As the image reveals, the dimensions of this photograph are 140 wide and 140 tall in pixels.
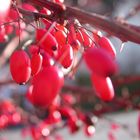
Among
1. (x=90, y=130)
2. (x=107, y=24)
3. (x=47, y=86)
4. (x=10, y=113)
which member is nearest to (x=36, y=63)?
(x=47, y=86)

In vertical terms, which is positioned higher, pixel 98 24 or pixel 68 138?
pixel 98 24

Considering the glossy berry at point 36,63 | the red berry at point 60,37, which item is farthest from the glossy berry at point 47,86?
the red berry at point 60,37

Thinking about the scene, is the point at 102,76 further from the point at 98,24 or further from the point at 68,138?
the point at 68,138

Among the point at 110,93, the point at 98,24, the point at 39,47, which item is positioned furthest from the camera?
the point at 39,47

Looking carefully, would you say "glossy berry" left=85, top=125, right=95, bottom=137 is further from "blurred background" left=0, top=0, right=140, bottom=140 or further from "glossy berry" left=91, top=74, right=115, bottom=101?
"glossy berry" left=91, top=74, right=115, bottom=101

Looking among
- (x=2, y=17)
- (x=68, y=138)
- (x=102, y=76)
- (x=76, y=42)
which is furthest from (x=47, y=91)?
(x=68, y=138)
